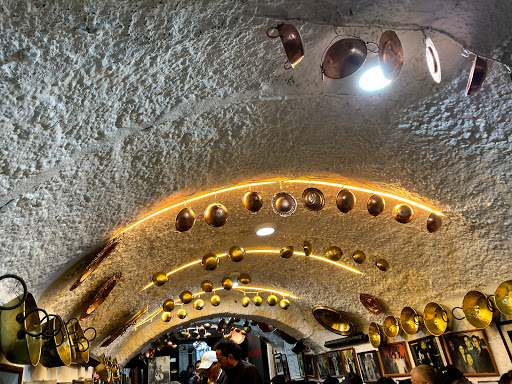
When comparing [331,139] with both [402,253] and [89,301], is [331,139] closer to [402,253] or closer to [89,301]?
[402,253]

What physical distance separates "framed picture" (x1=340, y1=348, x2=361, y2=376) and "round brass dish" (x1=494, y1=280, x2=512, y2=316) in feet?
17.4

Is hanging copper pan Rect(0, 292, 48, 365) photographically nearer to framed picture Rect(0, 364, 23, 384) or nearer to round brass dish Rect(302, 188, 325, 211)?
framed picture Rect(0, 364, 23, 384)

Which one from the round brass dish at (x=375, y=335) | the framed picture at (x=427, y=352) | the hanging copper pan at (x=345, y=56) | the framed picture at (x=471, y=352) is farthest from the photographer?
the round brass dish at (x=375, y=335)

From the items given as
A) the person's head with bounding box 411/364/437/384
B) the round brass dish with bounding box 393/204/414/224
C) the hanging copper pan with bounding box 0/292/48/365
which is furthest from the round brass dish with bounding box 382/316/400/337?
the hanging copper pan with bounding box 0/292/48/365

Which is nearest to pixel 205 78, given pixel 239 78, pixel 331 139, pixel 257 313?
pixel 239 78

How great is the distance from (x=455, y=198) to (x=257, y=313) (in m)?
8.10

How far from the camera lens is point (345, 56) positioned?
2375mm

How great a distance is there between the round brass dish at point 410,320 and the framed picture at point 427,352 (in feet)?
0.80

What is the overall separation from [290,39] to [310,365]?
11984 mm

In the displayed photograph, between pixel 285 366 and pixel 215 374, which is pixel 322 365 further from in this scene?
pixel 215 374

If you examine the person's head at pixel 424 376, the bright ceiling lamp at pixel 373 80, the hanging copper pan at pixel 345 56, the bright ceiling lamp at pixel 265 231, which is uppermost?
the bright ceiling lamp at pixel 265 231

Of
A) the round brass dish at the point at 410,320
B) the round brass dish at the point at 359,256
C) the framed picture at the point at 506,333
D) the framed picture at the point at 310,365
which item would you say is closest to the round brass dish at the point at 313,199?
the round brass dish at the point at 359,256

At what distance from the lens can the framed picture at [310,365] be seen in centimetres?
1223

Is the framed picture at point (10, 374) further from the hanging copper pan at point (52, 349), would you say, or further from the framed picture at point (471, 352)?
the framed picture at point (471, 352)
